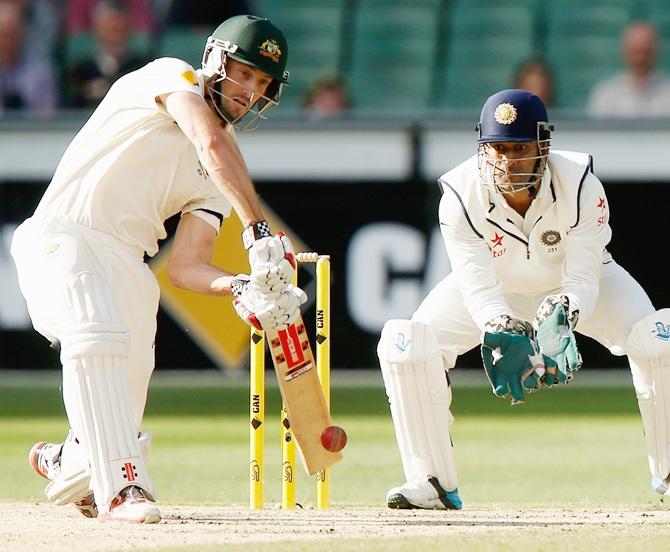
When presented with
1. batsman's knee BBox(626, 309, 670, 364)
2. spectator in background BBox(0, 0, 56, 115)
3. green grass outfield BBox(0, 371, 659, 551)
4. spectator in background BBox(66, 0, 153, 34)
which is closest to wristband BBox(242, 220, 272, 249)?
green grass outfield BBox(0, 371, 659, 551)

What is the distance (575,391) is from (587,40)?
10.4 ft

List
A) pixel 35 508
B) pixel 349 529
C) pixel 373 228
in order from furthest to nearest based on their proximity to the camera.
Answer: pixel 373 228 → pixel 35 508 → pixel 349 529

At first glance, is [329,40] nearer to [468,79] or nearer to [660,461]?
[468,79]

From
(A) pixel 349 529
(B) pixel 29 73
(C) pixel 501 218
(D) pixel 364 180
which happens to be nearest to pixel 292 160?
(D) pixel 364 180

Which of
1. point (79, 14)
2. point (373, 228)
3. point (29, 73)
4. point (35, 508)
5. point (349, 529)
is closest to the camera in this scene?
point (349, 529)

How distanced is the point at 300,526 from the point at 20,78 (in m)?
6.68

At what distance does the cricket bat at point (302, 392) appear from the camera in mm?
4379

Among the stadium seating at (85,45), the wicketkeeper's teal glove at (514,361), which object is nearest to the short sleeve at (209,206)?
the wicketkeeper's teal glove at (514,361)

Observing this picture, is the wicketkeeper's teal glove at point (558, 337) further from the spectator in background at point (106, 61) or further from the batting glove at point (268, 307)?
the spectator in background at point (106, 61)

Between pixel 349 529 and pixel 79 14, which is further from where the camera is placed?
pixel 79 14

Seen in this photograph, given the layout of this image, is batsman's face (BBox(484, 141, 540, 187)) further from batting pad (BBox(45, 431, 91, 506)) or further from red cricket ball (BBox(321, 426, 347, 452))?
batting pad (BBox(45, 431, 91, 506))

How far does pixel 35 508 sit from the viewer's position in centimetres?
475

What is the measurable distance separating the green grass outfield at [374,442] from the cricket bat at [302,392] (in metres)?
0.54

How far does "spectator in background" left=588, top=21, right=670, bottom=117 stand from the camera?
9.99 meters
